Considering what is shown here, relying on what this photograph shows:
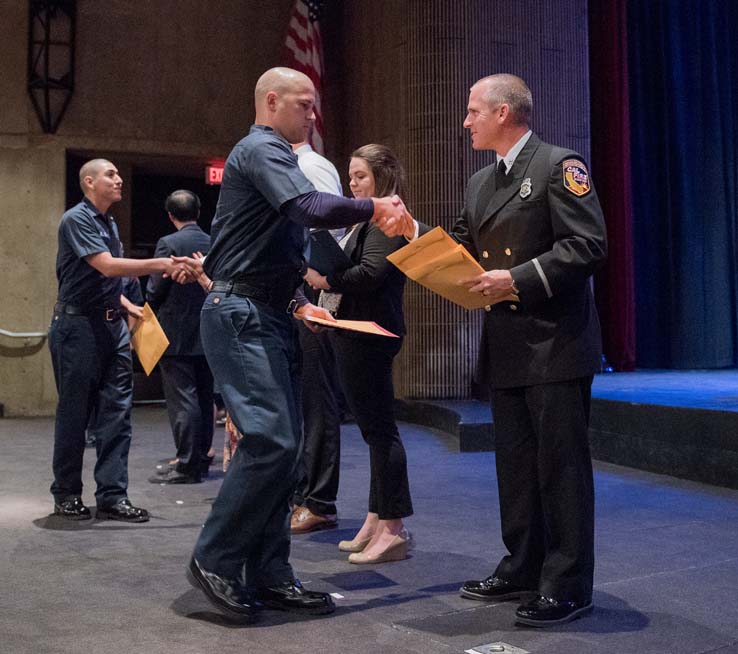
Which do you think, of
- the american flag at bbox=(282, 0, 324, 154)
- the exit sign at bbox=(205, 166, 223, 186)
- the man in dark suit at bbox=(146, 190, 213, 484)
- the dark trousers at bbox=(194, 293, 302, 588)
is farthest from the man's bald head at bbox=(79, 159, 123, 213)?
the exit sign at bbox=(205, 166, 223, 186)

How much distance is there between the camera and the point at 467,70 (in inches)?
296

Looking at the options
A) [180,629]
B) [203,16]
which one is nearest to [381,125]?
[203,16]

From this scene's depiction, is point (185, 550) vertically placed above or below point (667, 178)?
below

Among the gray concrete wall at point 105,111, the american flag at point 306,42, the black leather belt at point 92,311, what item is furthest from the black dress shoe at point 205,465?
the american flag at point 306,42

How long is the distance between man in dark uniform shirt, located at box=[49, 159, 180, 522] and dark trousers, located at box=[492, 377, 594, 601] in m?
1.86

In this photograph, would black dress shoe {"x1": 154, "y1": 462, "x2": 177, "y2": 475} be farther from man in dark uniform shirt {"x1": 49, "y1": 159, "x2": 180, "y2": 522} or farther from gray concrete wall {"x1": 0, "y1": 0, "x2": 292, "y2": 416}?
gray concrete wall {"x1": 0, "y1": 0, "x2": 292, "y2": 416}

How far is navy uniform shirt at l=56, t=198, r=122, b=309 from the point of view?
13.3 ft

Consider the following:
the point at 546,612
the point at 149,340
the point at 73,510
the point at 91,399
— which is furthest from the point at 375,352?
the point at 73,510

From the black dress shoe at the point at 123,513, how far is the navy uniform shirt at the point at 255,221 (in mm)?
1628

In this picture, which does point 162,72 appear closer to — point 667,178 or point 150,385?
point 150,385

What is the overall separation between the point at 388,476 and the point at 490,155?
4.74 meters

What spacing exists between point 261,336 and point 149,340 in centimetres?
171

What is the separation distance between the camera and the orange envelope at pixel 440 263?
2.45m

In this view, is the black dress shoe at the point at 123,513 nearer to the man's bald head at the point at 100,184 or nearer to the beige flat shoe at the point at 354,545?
the beige flat shoe at the point at 354,545
